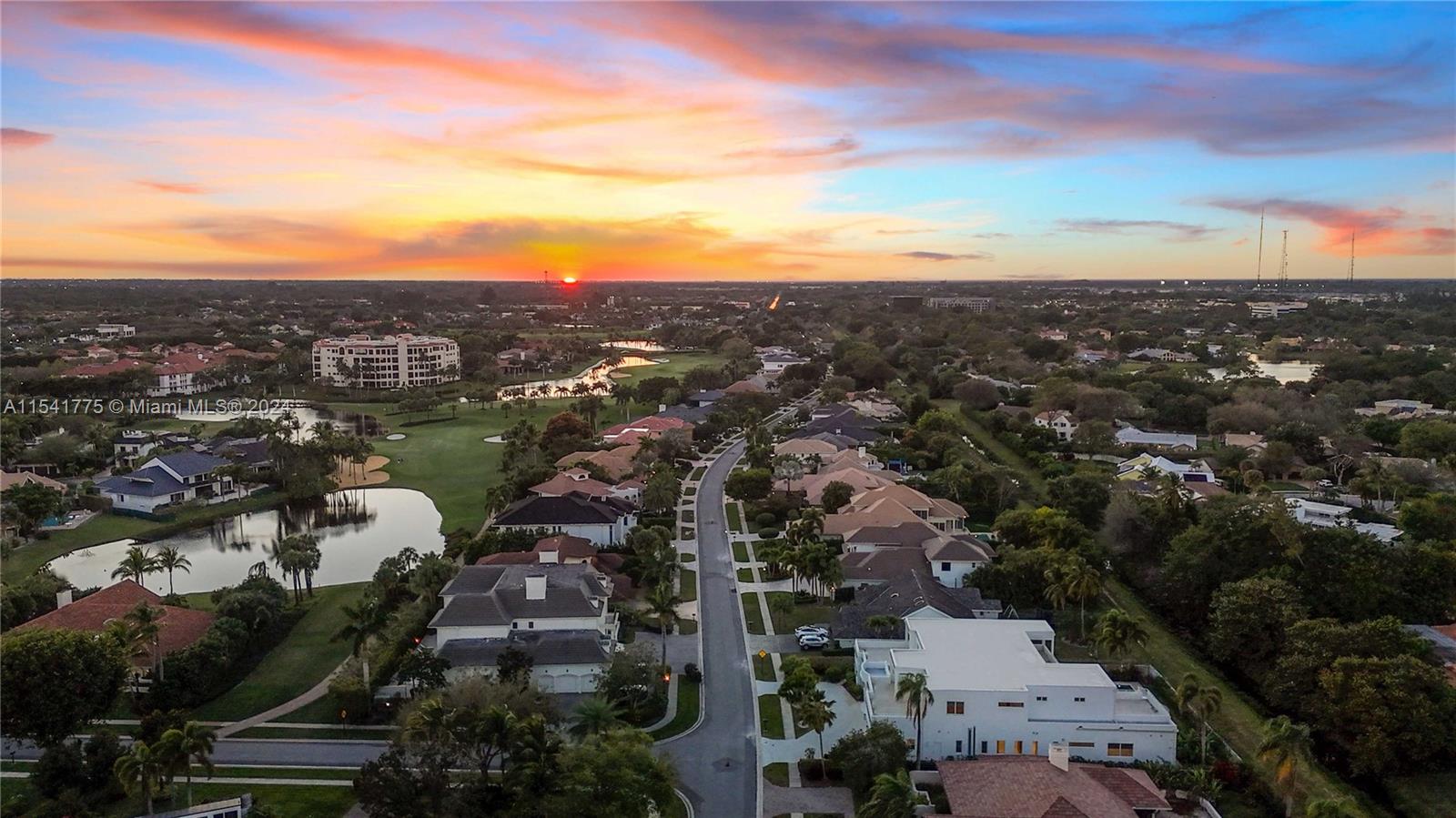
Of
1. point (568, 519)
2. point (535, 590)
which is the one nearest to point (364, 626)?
point (535, 590)

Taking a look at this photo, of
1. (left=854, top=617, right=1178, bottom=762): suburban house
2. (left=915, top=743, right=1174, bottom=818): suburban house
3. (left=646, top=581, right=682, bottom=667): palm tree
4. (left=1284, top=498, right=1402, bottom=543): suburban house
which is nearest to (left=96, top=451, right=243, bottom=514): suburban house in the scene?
(left=646, top=581, right=682, bottom=667): palm tree

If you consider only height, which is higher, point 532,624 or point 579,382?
point 579,382

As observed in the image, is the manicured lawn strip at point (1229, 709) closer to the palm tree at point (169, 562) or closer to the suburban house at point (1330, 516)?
the suburban house at point (1330, 516)

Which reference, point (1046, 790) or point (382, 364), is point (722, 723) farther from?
point (382, 364)

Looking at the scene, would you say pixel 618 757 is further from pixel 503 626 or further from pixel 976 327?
pixel 976 327

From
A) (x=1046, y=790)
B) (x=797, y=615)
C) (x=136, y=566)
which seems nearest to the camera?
(x=1046, y=790)

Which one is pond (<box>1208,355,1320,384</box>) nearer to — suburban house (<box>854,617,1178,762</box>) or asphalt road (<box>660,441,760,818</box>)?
asphalt road (<box>660,441,760,818</box>)
